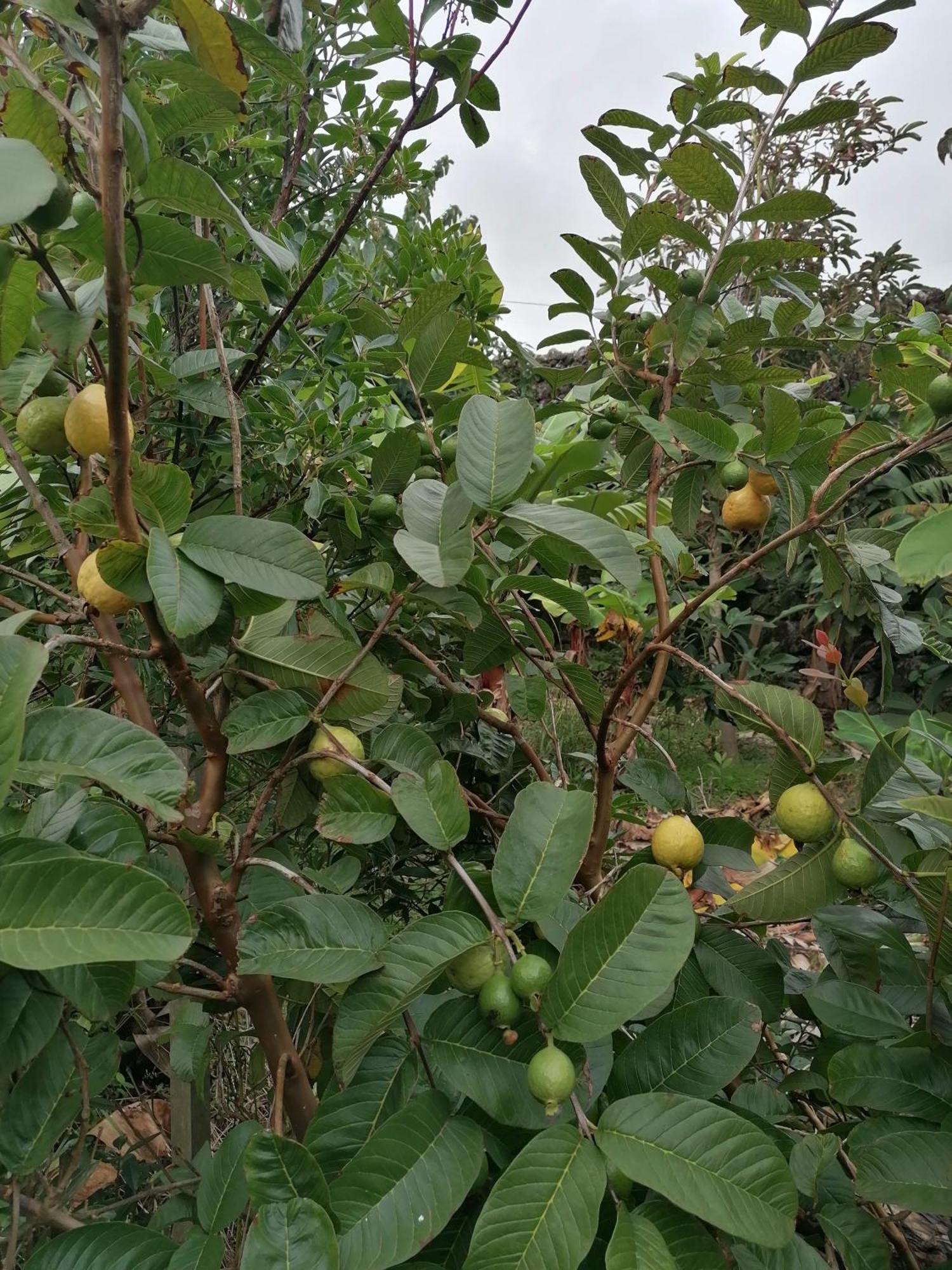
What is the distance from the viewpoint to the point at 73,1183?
0.69m

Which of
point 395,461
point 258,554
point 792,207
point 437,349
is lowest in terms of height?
point 258,554

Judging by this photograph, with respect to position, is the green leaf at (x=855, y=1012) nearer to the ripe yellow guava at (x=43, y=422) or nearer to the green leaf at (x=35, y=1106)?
the green leaf at (x=35, y=1106)

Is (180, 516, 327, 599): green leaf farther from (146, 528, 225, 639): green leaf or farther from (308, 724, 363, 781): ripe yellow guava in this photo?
(308, 724, 363, 781): ripe yellow guava

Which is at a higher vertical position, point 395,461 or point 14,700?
point 395,461

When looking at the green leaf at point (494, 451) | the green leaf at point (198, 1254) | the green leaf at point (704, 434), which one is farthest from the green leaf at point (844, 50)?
the green leaf at point (198, 1254)

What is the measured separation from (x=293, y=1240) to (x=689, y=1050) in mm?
253

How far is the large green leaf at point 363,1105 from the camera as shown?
47cm

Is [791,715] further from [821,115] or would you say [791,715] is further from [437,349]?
[821,115]

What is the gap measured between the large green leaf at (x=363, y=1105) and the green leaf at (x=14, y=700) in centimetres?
29

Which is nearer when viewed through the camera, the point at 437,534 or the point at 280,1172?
the point at 280,1172

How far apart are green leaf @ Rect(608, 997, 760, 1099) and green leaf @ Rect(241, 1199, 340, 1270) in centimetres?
20

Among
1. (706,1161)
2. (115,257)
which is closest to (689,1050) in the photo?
(706,1161)

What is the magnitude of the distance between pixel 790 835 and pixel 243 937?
39 cm

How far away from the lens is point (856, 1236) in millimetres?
500
